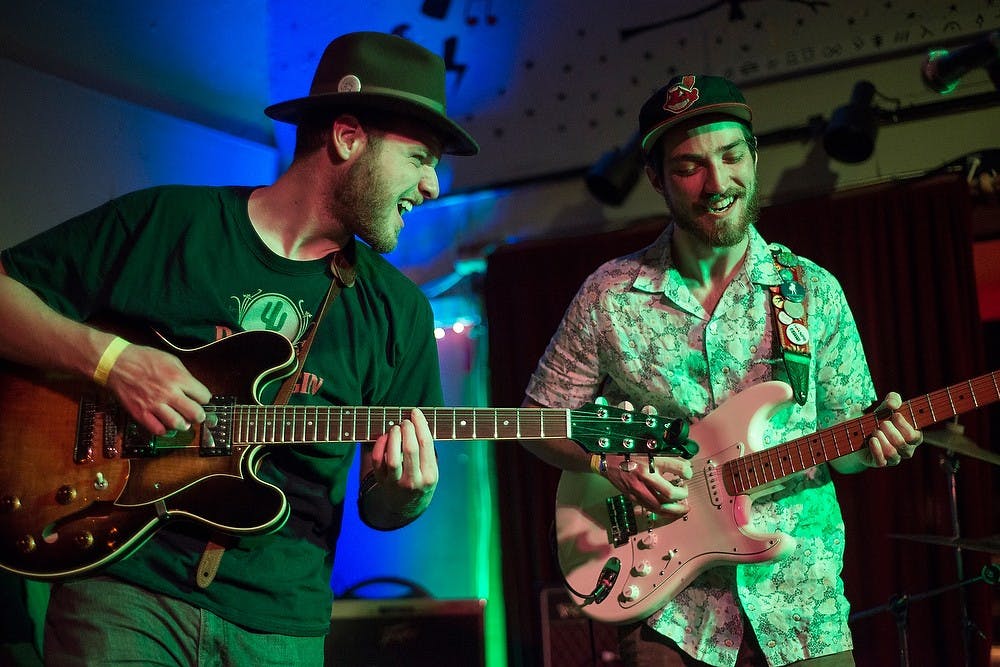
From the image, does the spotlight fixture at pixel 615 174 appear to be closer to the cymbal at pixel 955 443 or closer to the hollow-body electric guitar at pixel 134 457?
the cymbal at pixel 955 443

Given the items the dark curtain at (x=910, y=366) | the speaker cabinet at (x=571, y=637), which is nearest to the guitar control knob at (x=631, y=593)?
the speaker cabinet at (x=571, y=637)

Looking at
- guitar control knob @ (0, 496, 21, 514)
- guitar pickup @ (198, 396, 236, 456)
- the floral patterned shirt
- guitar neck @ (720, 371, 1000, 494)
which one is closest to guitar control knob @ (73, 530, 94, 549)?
guitar control knob @ (0, 496, 21, 514)

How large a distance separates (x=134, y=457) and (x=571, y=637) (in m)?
3.21

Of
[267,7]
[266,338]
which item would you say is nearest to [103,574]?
[266,338]

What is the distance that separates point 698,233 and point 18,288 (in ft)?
6.69

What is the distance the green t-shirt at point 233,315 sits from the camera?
2.08 metres

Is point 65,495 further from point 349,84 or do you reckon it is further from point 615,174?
point 615,174

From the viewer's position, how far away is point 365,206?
248 cm

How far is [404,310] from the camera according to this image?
2588 mm

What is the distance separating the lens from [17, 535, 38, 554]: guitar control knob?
200 centimetres

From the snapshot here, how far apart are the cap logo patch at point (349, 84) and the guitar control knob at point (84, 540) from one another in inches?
54.1

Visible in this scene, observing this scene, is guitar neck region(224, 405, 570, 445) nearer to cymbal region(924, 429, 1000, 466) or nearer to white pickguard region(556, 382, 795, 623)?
white pickguard region(556, 382, 795, 623)

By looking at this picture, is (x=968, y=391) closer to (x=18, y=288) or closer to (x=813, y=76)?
(x=18, y=288)

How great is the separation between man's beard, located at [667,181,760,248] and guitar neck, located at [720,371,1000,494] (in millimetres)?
705
